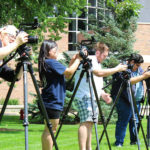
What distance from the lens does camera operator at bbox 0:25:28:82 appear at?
4605 mm

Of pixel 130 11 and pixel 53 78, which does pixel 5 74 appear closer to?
pixel 53 78

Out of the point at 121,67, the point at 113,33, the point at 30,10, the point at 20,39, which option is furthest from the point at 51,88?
the point at 113,33

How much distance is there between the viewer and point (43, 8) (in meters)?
13.9

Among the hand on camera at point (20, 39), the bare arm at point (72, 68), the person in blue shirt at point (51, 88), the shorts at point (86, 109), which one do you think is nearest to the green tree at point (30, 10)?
the shorts at point (86, 109)

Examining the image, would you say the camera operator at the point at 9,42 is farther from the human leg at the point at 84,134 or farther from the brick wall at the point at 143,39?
the brick wall at the point at 143,39

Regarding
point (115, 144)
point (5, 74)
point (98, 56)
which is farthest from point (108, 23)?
point (5, 74)

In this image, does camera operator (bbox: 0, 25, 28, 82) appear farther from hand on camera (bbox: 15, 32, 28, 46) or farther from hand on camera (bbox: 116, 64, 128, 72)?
hand on camera (bbox: 116, 64, 128, 72)

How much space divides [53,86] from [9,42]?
3.59ft

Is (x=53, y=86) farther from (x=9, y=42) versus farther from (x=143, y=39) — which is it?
(x=143, y=39)

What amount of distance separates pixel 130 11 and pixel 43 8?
324 cm

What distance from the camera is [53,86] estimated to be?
20.0 ft

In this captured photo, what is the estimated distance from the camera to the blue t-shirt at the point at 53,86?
6074 mm

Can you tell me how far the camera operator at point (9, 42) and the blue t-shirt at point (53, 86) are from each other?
0.67 meters

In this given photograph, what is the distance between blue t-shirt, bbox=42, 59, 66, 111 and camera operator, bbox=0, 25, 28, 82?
67 centimetres
